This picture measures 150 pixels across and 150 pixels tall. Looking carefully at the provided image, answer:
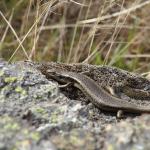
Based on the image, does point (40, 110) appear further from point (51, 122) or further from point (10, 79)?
point (10, 79)

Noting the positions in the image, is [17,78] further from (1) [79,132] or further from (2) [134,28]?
(2) [134,28]

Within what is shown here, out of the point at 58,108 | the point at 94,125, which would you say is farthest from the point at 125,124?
the point at 58,108

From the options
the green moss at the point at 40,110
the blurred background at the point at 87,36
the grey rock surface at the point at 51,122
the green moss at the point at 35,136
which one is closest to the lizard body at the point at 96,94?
the grey rock surface at the point at 51,122

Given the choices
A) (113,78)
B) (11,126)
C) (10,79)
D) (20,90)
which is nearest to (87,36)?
(113,78)

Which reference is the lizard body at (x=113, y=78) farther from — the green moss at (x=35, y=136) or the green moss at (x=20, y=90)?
the green moss at (x=35, y=136)

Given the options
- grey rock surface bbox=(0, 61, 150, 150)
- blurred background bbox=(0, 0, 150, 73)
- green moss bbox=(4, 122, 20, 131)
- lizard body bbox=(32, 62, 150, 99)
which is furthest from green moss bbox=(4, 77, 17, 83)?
blurred background bbox=(0, 0, 150, 73)
